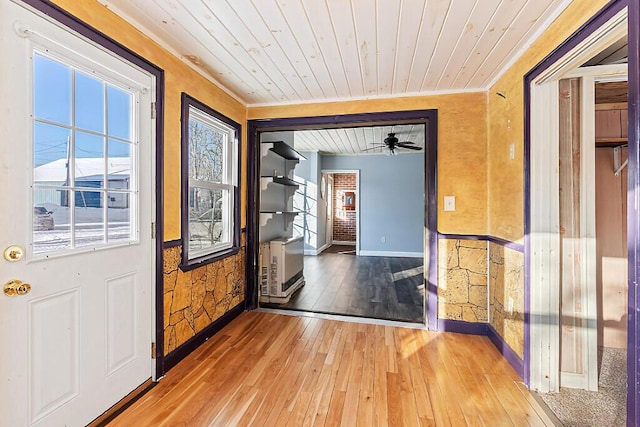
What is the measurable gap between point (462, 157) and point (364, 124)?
1049mm

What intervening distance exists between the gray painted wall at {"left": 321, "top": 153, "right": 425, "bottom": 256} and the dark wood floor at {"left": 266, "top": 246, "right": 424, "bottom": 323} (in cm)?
57

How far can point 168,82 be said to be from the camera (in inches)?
85.3

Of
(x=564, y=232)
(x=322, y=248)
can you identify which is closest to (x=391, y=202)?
(x=322, y=248)

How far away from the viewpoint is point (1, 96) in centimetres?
121

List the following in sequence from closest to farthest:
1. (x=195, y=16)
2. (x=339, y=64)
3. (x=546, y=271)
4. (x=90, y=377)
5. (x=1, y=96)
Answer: (x=1, y=96)
(x=90, y=377)
(x=195, y=16)
(x=546, y=271)
(x=339, y=64)

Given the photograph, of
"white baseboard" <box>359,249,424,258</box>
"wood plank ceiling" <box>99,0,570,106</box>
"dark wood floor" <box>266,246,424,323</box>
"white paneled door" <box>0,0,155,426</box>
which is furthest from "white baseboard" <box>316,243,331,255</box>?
"white paneled door" <box>0,0,155,426</box>

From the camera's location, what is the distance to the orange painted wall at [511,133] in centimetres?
175

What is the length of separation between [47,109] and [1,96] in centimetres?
19

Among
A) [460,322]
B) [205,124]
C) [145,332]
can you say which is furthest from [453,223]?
[145,332]

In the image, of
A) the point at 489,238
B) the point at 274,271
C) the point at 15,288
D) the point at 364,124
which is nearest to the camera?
the point at 15,288

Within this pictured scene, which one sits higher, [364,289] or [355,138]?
[355,138]

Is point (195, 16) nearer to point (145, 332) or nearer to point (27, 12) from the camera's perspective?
point (27, 12)

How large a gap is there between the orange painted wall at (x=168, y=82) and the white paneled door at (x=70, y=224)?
0.15 m

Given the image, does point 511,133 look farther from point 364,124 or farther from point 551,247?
point 364,124
